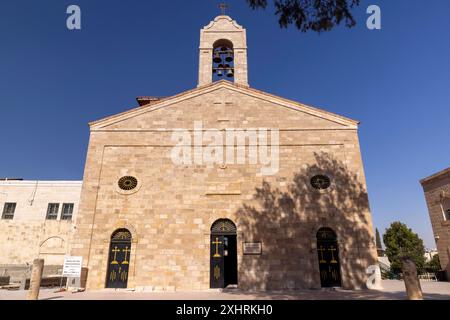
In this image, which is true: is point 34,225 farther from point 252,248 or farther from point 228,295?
point 228,295

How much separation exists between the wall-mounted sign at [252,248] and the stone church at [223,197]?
0.04 metres

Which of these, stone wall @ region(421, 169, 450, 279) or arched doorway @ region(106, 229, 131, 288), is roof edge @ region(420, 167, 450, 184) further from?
arched doorway @ region(106, 229, 131, 288)

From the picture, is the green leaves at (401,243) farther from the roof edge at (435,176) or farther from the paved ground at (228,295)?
the paved ground at (228,295)

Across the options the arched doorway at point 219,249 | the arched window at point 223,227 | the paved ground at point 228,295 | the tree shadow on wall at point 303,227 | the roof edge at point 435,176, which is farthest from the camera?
the roof edge at point 435,176

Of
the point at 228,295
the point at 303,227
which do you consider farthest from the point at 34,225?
the point at 303,227

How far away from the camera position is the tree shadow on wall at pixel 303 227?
13.1 m

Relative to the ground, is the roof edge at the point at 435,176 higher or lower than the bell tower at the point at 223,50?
lower

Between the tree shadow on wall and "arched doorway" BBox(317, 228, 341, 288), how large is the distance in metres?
0.23

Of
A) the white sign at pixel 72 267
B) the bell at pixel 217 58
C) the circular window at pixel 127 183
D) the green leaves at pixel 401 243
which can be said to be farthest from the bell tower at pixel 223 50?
the green leaves at pixel 401 243

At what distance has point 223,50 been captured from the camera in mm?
18641

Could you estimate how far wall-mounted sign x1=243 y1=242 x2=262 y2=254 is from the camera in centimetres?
1345
